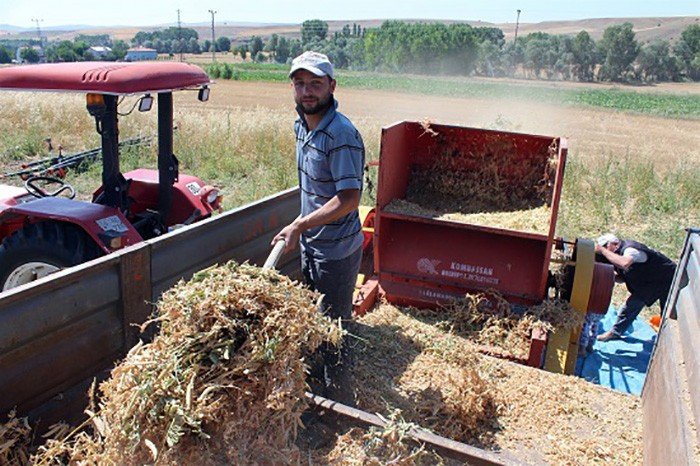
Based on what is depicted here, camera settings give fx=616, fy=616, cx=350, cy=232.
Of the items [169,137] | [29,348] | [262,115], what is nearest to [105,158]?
[169,137]

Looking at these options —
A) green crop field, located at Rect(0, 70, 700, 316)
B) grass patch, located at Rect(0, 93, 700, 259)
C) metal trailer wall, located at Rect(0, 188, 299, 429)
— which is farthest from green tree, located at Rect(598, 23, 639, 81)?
metal trailer wall, located at Rect(0, 188, 299, 429)

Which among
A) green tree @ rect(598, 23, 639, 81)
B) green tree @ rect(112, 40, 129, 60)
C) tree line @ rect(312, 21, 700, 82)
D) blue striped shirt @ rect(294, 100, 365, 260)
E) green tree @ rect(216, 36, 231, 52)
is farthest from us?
green tree @ rect(216, 36, 231, 52)

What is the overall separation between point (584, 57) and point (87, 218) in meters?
82.8

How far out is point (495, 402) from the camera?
3424 mm

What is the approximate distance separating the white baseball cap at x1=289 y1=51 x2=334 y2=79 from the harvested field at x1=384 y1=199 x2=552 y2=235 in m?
2.09

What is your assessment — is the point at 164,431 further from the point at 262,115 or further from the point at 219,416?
the point at 262,115

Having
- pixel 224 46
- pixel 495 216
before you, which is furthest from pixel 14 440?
pixel 224 46

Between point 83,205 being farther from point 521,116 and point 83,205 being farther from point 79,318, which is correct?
point 521,116

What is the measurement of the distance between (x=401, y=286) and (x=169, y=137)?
7.38ft

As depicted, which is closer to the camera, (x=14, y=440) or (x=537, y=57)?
(x=14, y=440)

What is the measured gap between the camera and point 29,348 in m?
2.52

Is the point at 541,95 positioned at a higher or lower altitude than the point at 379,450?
higher

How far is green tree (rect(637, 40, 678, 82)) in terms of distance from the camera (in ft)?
253

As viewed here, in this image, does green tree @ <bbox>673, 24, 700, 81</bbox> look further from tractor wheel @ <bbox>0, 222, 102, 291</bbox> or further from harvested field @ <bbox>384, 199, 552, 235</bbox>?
tractor wheel @ <bbox>0, 222, 102, 291</bbox>
